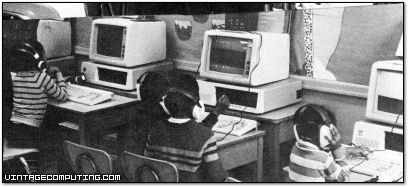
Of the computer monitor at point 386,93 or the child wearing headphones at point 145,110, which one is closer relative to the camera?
the computer monitor at point 386,93

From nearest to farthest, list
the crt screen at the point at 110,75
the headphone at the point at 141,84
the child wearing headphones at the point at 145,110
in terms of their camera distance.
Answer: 1. the child wearing headphones at the point at 145,110
2. the headphone at the point at 141,84
3. the crt screen at the point at 110,75

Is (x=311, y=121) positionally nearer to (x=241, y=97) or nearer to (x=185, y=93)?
(x=241, y=97)

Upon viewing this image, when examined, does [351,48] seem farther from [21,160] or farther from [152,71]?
[21,160]

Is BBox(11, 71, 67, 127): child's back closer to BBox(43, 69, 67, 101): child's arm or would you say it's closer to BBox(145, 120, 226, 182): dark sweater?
BBox(43, 69, 67, 101): child's arm

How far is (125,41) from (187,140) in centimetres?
67

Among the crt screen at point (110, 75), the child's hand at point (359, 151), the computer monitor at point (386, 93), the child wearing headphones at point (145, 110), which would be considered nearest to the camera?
the computer monitor at point (386, 93)

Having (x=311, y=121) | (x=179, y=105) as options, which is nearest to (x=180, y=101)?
(x=179, y=105)

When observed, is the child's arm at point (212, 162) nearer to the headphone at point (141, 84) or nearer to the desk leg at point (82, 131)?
the headphone at point (141, 84)

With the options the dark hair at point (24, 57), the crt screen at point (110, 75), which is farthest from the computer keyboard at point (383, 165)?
the dark hair at point (24, 57)

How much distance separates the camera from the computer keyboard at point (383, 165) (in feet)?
6.56

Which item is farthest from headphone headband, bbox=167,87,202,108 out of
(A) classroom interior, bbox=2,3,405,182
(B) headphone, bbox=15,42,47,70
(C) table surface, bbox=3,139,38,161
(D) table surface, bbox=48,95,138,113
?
(C) table surface, bbox=3,139,38,161

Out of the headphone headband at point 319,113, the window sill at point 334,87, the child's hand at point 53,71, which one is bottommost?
the headphone headband at point 319,113

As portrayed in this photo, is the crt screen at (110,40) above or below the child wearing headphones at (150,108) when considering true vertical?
above

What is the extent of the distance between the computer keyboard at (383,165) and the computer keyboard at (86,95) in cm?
110
